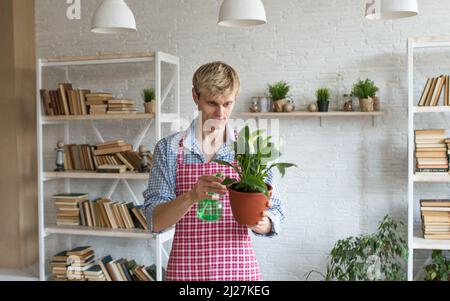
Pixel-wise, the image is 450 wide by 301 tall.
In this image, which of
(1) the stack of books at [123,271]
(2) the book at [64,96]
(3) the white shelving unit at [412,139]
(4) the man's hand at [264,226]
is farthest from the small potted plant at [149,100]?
(4) the man's hand at [264,226]

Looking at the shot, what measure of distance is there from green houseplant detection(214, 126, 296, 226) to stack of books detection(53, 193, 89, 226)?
3.14 meters

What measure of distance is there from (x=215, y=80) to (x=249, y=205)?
0.40 meters

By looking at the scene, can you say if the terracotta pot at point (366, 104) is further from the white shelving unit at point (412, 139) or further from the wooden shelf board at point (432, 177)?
the wooden shelf board at point (432, 177)

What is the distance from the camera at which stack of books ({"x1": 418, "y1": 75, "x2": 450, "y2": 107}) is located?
354 centimetres

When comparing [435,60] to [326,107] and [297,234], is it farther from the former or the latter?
[297,234]

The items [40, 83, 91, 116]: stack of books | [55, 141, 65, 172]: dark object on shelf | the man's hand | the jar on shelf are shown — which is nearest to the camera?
the man's hand

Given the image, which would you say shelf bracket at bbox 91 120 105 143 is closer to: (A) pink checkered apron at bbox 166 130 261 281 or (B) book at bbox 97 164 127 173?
(B) book at bbox 97 164 127 173

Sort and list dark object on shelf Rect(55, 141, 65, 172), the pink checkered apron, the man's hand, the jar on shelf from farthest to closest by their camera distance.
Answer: dark object on shelf Rect(55, 141, 65, 172) → the jar on shelf → the pink checkered apron → the man's hand

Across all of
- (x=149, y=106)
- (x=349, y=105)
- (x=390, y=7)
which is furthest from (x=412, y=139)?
(x=149, y=106)

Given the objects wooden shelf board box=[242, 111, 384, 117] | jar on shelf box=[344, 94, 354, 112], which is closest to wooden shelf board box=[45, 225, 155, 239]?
wooden shelf board box=[242, 111, 384, 117]

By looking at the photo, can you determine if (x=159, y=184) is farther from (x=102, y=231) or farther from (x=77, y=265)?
(x=77, y=265)

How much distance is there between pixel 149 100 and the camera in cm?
418

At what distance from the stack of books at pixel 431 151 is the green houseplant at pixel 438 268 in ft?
2.08

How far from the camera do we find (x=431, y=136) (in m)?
3.57
